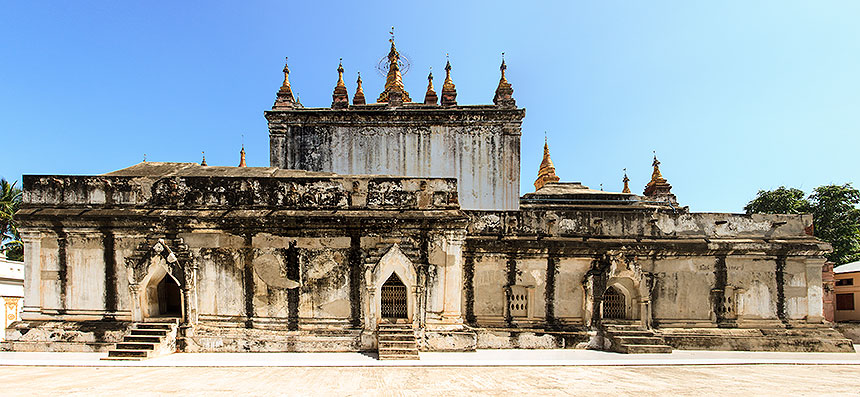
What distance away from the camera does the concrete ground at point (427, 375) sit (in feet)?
28.3

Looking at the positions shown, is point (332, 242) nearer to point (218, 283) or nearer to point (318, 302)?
point (318, 302)

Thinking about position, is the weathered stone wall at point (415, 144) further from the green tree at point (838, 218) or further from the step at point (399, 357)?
the green tree at point (838, 218)

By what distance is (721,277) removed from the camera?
630 inches

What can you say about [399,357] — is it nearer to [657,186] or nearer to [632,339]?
[632,339]

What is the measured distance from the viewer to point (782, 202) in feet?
117

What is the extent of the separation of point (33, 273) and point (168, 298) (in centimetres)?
351

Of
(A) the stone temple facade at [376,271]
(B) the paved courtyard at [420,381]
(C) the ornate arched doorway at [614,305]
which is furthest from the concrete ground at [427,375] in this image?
(C) the ornate arched doorway at [614,305]

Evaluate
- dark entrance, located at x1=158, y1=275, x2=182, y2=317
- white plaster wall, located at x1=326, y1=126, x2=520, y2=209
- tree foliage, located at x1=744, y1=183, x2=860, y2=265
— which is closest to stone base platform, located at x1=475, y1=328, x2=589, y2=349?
white plaster wall, located at x1=326, y1=126, x2=520, y2=209

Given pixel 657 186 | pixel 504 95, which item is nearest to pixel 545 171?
pixel 657 186

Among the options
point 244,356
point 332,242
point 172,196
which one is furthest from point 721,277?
point 172,196

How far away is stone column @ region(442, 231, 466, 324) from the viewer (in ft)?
43.4

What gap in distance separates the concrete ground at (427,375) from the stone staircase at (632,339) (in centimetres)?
71

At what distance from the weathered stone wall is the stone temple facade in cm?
349

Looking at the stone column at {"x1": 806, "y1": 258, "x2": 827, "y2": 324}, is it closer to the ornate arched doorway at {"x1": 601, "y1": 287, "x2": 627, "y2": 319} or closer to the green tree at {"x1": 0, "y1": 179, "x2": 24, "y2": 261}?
the ornate arched doorway at {"x1": 601, "y1": 287, "x2": 627, "y2": 319}
